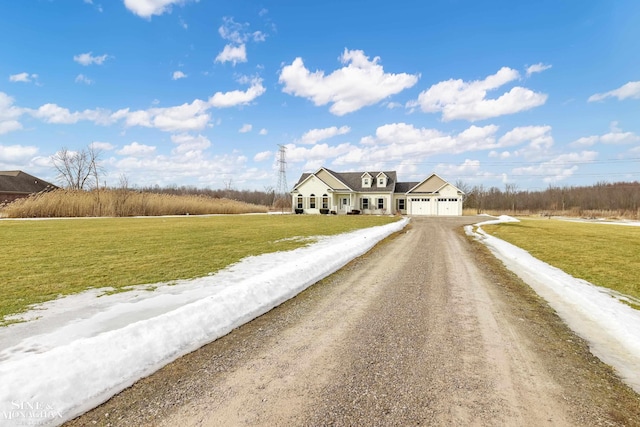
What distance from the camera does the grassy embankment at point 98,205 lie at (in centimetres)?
2752

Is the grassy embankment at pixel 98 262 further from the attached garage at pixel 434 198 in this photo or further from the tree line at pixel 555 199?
the tree line at pixel 555 199

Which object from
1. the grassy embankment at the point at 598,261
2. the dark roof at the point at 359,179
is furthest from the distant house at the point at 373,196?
the grassy embankment at the point at 598,261

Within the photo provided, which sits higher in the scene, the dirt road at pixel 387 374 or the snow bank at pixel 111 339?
the snow bank at pixel 111 339

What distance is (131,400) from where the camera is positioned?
2.60 metres

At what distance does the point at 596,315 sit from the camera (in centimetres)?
477

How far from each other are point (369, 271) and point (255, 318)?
151 inches

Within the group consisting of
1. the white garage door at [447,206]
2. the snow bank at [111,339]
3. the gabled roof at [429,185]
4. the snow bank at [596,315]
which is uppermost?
the gabled roof at [429,185]

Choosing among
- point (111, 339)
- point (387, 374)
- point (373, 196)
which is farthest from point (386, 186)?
point (111, 339)

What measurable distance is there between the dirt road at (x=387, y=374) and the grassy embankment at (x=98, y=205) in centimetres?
3266

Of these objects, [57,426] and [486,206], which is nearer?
[57,426]

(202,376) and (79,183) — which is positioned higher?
(79,183)

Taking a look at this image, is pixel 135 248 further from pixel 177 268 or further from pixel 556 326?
pixel 556 326

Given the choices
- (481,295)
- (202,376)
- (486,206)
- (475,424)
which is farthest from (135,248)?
(486,206)

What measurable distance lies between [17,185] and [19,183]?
743 mm
